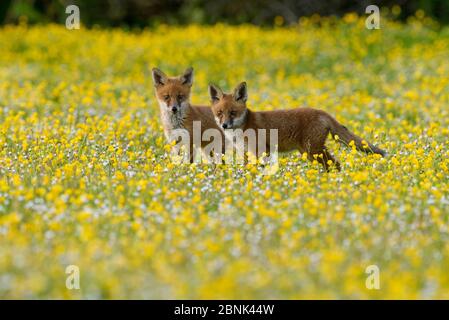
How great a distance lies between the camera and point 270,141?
8.75 meters

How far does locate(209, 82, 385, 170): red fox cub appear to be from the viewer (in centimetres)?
859

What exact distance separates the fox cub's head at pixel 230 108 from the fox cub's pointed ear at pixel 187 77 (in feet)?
2.35

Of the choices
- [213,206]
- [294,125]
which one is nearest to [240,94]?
[294,125]

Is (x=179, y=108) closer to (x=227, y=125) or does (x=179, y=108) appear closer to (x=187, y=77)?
(x=187, y=77)

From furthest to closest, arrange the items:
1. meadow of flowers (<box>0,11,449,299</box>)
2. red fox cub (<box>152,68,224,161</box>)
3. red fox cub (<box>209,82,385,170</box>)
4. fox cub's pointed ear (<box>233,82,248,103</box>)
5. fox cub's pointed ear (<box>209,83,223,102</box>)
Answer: red fox cub (<box>152,68,224,161</box>), fox cub's pointed ear (<box>209,83,223,102</box>), fox cub's pointed ear (<box>233,82,248,103</box>), red fox cub (<box>209,82,385,170</box>), meadow of flowers (<box>0,11,449,299</box>)

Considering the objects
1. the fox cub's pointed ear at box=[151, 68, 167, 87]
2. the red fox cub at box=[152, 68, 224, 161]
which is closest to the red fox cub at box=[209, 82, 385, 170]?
the red fox cub at box=[152, 68, 224, 161]

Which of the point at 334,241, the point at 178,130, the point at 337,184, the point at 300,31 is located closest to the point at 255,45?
the point at 300,31

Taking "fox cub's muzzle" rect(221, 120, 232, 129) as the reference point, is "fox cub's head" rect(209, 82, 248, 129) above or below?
above

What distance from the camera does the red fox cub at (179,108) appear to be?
372 inches

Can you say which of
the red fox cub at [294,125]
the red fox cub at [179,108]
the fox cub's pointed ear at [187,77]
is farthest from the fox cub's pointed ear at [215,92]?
the fox cub's pointed ear at [187,77]

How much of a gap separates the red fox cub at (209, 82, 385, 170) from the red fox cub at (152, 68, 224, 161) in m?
0.54

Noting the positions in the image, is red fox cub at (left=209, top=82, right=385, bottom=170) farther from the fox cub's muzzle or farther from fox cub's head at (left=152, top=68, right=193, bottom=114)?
fox cub's head at (left=152, top=68, right=193, bottom=114)

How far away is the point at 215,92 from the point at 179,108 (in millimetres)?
564

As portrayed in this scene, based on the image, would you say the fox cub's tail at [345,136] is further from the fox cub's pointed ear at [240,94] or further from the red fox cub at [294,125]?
the fox cub's pointed ear at [240,94]
